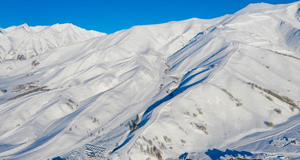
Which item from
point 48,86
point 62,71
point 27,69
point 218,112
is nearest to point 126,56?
point 62,71

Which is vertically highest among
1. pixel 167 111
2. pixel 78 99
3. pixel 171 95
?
pixel 78 99

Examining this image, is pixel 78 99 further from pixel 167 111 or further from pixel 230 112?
pixel 230 112

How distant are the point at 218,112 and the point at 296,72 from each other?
30608 mm

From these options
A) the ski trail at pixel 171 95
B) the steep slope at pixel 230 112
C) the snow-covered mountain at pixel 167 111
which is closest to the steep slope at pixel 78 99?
the snow-covered mountain at pixel 167 111

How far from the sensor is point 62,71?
89.4m

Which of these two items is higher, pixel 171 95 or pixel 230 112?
pixel 171 95

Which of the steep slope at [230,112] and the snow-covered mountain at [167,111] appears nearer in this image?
the steep slope at [230,112]

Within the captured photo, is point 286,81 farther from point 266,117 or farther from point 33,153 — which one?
point 33,153

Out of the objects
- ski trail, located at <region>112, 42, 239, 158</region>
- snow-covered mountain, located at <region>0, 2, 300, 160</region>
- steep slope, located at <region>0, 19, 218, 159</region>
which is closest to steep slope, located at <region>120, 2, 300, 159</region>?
snow-covered mountain, located at <region>0, 2, 300, 160</region>

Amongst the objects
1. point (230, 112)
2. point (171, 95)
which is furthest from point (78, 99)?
point (230, 112)

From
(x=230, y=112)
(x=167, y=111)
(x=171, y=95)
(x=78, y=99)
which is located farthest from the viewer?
(x=78, y=99)

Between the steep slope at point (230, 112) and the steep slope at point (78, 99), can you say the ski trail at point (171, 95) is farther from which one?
the steep slope at point (78, 99)

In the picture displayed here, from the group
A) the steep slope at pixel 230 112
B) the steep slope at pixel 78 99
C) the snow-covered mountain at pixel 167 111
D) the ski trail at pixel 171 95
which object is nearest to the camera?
the steep slope at pixel 230 112

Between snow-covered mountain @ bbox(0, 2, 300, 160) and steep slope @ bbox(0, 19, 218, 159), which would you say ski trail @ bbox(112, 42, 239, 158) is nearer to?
snow-covered mountain @ bbox(0, 2, 300, 160)
